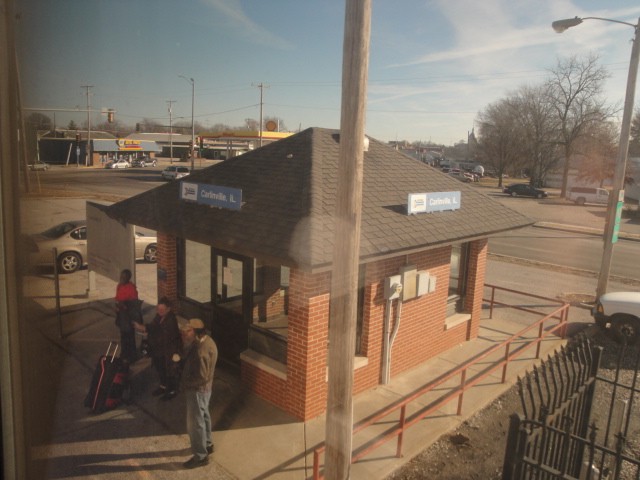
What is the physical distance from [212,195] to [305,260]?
2754 mm

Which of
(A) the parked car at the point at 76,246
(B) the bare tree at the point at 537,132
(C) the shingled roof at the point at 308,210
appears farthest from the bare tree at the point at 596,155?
(A) the parked car at the point at 76,246

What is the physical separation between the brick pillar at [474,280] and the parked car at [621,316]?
9.48ft

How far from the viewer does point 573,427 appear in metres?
5.06

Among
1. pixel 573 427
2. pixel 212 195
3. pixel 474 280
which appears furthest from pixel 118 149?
pixel 573 427

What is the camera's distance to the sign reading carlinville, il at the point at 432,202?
26.0 feet

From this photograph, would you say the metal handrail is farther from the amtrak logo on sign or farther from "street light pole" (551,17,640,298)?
the amtrak logo on sign

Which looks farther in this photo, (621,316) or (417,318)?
(621,316)

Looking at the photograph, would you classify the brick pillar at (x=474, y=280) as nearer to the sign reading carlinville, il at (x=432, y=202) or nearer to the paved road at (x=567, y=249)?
the sign reading carlinville, il at (x=432, y=202)

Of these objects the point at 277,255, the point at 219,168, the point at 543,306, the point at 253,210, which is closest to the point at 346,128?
the point at 277,255

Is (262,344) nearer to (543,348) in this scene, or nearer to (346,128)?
(346,128)

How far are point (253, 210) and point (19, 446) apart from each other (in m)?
5.59

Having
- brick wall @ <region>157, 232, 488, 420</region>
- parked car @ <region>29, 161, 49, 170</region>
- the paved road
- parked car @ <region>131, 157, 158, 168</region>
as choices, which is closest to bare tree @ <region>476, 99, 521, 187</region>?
the paved road

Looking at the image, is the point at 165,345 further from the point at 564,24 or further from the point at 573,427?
the point at 564,24

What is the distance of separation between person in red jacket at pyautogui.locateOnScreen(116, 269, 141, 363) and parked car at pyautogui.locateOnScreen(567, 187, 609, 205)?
43989mm
